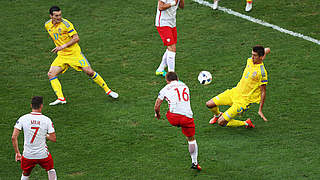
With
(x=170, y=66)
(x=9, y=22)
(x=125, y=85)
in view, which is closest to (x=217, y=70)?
(x=170, y=66)

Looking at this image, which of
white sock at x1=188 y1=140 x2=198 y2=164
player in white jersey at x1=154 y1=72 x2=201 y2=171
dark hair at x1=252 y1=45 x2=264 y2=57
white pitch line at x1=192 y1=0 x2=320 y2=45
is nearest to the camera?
player in white jersey at x1=154 y1=72 x2=201 y2=171

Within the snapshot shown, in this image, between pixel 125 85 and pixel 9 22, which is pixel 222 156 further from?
pixel 9 22

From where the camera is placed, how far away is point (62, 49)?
11.0 m

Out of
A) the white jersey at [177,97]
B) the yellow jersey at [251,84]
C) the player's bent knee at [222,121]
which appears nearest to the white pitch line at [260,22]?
the yellow jersey at [251,84]

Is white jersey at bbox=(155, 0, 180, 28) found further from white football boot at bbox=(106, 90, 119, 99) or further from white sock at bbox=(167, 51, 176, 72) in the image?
white football boot at bbox=(106, 90, 119, 99)

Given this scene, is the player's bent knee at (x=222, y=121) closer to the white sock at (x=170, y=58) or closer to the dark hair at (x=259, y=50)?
the dark hair at (x=259, y=50)

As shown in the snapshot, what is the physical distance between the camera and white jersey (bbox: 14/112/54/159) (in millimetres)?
7660

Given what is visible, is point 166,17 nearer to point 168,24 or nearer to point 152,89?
point 168,24

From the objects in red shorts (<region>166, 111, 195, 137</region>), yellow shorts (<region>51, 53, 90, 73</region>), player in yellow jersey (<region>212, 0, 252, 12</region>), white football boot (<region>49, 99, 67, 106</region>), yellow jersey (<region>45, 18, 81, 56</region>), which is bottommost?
red shorts (<region>166, 111, 195, 137</region>)

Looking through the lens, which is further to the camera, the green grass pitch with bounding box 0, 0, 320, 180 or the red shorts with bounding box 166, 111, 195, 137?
the green grass pitch with bounding box 0, 0, 320, 180

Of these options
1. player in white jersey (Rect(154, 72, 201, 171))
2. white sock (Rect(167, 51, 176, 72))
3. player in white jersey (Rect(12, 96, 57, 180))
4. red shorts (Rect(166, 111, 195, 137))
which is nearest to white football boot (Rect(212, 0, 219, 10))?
white sock (Rect(167, 51, 176, 72))

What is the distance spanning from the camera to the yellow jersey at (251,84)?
388 inches

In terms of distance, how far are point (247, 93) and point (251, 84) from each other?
0.20 m

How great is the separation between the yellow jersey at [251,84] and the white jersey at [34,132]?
4.14 m
